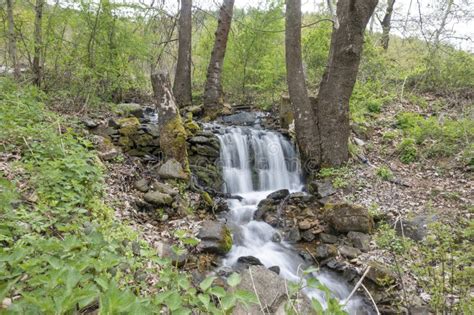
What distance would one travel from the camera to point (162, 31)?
9750mm

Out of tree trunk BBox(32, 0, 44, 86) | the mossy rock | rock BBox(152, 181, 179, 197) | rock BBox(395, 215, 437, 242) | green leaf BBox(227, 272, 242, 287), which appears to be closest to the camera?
green leaf BBox(227, 272, 242, 287)

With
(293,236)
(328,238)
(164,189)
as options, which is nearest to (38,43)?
(164,189)

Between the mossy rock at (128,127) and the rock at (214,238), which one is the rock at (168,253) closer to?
the rock at (214,238)

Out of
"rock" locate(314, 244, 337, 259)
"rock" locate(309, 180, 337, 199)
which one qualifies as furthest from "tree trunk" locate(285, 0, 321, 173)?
"rock" locate(314, 244, 337, 259)

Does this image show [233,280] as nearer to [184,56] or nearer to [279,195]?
[279,195]

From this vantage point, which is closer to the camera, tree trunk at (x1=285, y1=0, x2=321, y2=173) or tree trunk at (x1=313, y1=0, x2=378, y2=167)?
tree trunk at (x1=313, y1=0, x2=378, y2=167)

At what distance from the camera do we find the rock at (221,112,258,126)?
333 inches

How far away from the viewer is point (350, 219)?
15.0 ft

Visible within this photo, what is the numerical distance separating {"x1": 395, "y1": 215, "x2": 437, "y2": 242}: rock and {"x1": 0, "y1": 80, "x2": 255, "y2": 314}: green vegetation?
116 inches

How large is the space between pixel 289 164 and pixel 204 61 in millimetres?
6973

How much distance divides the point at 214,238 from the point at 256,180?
2728 mm

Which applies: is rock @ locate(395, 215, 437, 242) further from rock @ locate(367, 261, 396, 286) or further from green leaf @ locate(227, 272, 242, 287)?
green leaf @ locate(227, 272, 242, 287)

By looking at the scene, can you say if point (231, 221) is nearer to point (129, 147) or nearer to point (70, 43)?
point (129, 147)

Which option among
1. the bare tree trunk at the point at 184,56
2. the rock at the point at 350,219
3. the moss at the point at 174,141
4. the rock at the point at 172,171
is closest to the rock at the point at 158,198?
the rock at the point at 172,171
